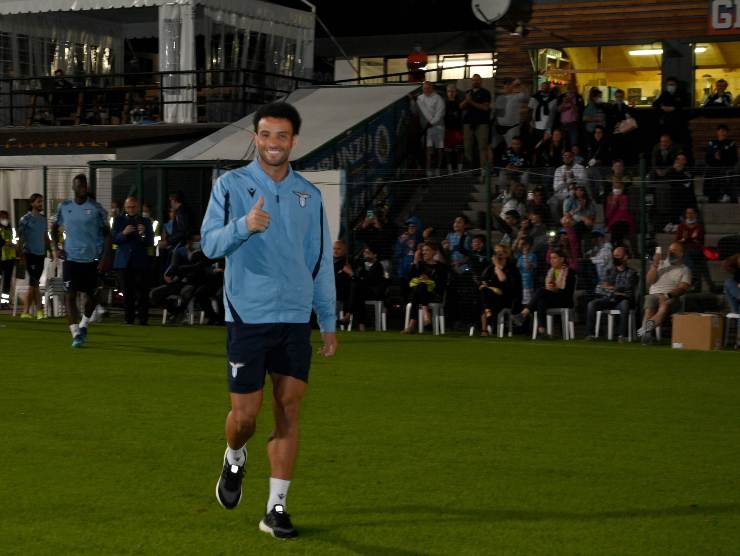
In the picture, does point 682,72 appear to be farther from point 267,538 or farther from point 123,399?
point 267,538

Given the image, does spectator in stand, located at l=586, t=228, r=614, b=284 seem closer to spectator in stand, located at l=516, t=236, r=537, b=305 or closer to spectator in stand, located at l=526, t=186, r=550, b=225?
spectator in stand, located at l=516, t=236, r=537, b=305

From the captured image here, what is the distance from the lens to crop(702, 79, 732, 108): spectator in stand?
89.2ft

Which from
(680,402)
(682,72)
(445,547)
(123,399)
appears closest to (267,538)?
(445,547)

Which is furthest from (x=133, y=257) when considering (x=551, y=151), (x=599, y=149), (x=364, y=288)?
(x=599, y=149)

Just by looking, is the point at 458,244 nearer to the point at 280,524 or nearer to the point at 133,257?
the point at 133,257

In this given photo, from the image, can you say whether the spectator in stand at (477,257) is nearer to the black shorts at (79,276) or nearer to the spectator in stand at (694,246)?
the spectator in stand at (694,246)

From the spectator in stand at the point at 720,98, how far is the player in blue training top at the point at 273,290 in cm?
2173

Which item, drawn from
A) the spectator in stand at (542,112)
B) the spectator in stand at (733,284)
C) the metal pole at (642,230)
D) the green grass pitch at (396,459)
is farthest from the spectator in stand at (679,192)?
the green grass pitch at (396,459)

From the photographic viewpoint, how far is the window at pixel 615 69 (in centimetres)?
2836

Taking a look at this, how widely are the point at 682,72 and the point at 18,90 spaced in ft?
50.9

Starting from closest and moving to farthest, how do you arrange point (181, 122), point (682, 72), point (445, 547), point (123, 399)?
point (445, 547) → point (123, 399) → point (682, 72) → point (181, 122)

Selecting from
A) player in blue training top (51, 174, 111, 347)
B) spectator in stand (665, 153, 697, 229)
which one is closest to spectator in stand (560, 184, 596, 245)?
spectator in stand (665, 153, 697, 229)

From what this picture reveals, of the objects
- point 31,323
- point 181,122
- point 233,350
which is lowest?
point 31,323

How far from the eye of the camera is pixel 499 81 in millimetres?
29844
